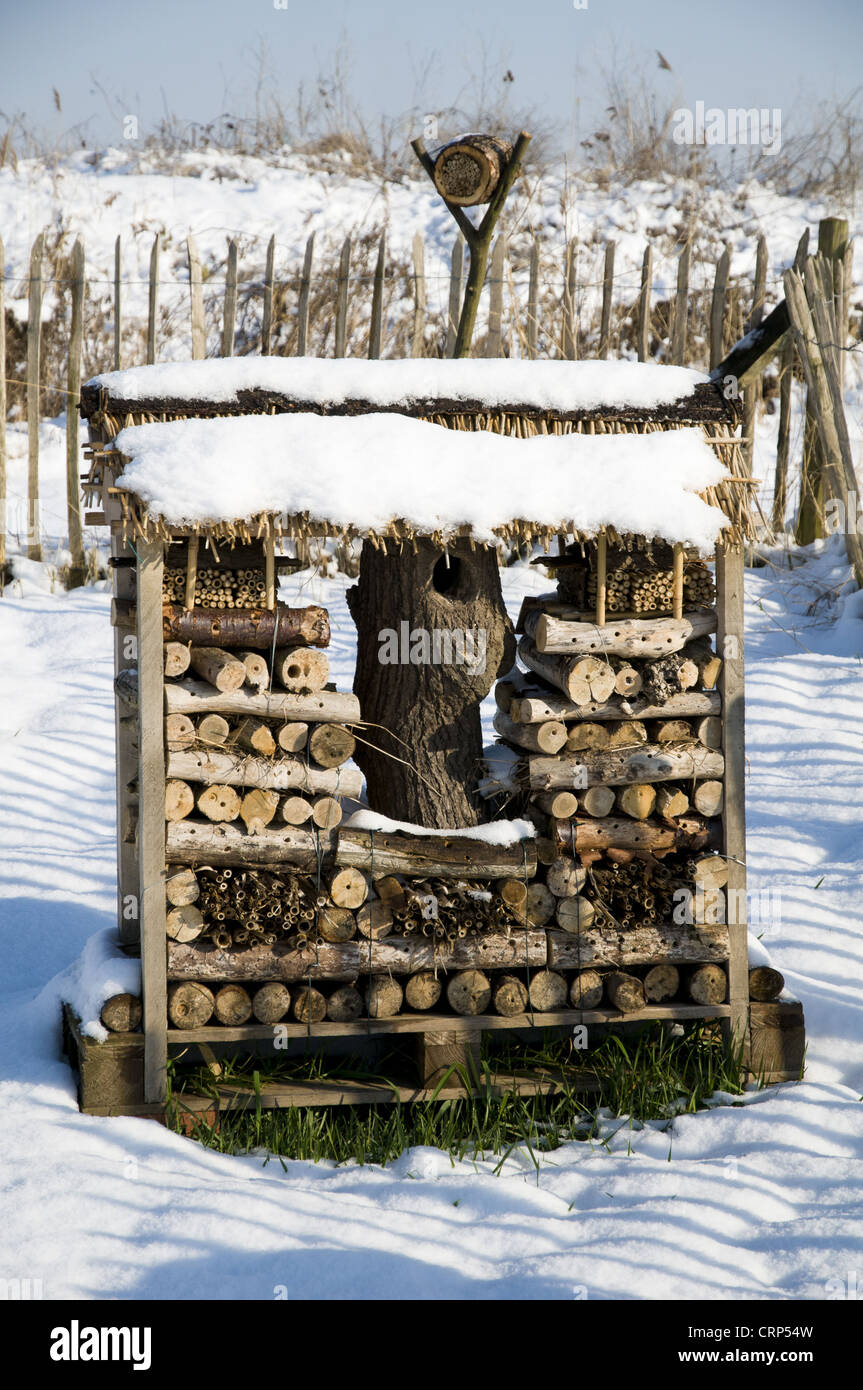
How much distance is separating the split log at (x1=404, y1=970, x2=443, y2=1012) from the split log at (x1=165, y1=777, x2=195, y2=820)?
3.76 ft

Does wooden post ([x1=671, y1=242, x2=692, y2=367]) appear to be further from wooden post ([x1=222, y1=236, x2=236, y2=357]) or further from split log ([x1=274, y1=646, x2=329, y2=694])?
split log ([x1=274, y1=646, x2=329, y2=694])

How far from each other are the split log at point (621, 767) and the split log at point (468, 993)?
2.65ft

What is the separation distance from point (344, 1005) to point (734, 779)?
1840 mm

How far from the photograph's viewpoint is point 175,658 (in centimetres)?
455

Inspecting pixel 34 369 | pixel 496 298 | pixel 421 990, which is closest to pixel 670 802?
pixel 421 990

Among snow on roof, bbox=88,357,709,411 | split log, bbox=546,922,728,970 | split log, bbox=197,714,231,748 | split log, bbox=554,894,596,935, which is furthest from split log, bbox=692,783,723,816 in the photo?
split log, bbox=197,714,231,748

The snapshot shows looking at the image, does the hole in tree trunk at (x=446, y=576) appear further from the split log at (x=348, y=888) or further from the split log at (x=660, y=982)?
the split log at (x=660, y=982)

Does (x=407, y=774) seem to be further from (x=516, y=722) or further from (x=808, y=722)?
(x=808, y=722)

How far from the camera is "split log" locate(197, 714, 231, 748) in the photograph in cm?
457

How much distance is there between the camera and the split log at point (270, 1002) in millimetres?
4758

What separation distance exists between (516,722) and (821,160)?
16.0 meters

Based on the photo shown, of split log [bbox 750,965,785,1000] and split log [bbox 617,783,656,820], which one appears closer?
split log [bbox 617,783,656,820]

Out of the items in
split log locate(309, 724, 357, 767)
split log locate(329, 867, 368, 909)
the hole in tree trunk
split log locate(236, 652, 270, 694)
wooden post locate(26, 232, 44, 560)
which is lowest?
split log locate(329, 867, 368, 909)

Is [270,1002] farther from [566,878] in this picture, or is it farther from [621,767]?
[621,767]
